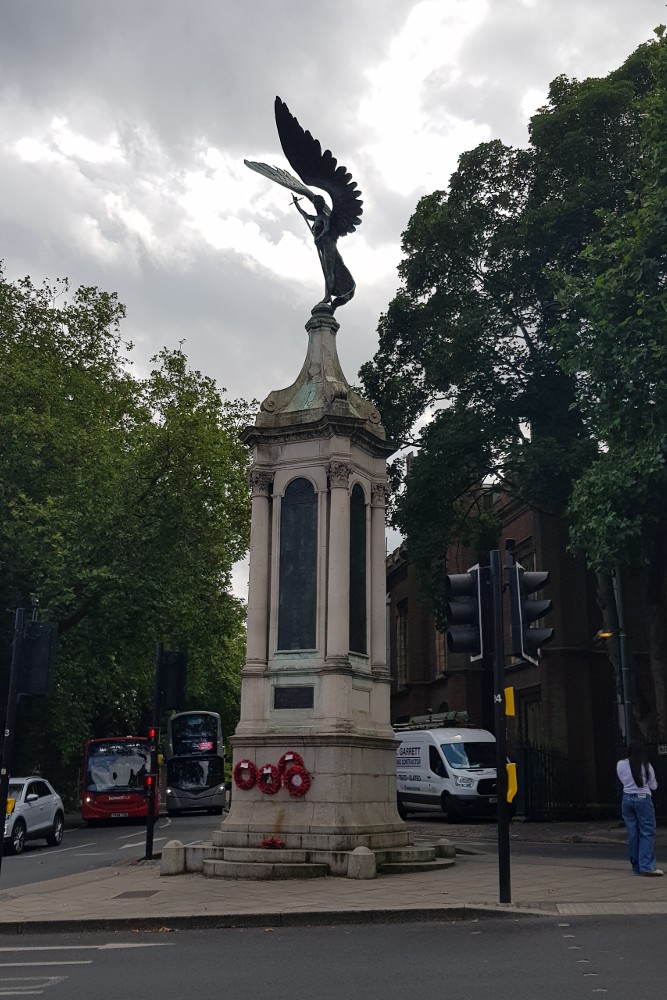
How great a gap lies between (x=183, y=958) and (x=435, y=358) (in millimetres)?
21744

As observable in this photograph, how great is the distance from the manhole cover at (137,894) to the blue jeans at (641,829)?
18.3 ft

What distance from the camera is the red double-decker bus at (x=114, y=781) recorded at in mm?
32594

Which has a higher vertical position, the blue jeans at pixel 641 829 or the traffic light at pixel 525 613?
the traffic light at pixel 525 613

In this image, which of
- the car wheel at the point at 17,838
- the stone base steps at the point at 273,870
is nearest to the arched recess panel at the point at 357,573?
the stone base steps at the point at 273,870

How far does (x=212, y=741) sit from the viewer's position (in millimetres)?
37875

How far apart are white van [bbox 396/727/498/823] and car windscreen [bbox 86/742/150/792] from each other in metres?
8.76

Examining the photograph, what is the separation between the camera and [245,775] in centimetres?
1367

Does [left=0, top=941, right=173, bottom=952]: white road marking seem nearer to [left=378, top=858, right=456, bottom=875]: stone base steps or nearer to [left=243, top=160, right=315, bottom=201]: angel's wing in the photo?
[left=378, top=858, right=456, bottom=875]: stone base steps

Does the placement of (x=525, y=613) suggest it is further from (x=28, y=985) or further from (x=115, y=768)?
(x=115, y=768)

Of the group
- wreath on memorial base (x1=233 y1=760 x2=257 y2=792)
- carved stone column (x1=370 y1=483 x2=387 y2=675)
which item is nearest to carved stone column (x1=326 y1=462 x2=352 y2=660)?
carved stone column (x1=370 y1=483 x2=387 y2=675)

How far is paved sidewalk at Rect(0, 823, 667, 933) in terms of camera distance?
929cm

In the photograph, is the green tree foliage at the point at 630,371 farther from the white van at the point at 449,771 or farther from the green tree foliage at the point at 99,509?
the green tree foliage at the point at 99,509

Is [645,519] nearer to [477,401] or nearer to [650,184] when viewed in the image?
[650,184]

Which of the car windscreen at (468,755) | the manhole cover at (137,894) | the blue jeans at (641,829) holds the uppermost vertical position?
the car windscreen at (468,755)
